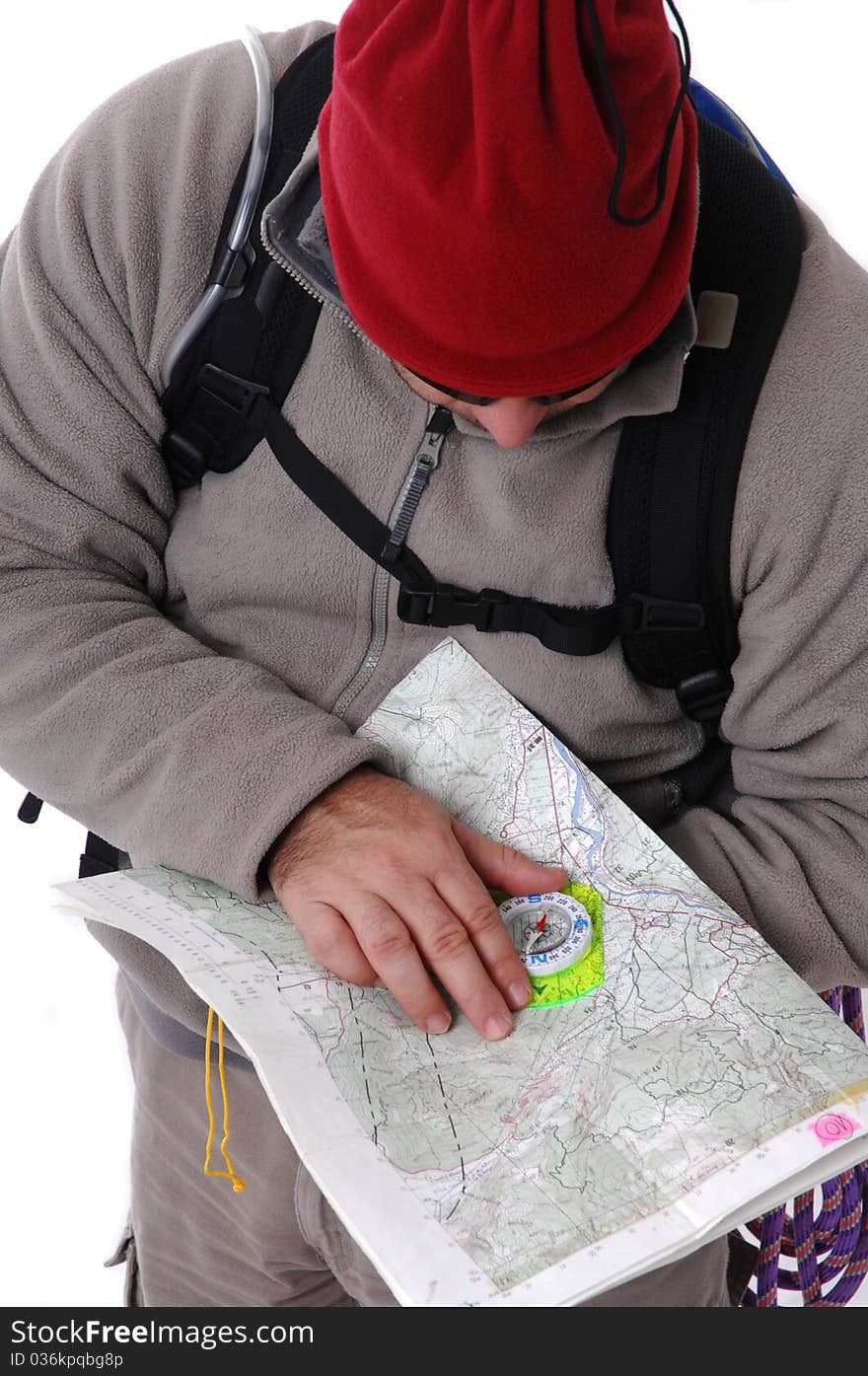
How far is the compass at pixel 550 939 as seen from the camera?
842mm

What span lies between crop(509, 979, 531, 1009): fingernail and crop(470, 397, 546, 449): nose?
0.35m

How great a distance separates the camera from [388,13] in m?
0.73

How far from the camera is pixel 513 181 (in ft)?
2.26

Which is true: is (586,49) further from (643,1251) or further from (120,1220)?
(120,1220)

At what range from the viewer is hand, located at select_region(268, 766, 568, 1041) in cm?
83

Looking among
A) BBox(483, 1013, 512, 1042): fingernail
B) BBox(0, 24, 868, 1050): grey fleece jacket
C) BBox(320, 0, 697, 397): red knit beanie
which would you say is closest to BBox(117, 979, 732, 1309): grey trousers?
BBox(0, 24, 868, 1050): grey fleece jacket

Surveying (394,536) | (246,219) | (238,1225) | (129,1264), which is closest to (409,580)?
(394,536)

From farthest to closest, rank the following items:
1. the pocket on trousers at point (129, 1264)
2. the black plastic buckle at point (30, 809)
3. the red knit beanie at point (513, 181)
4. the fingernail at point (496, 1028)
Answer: the pocket on trousers at point (129, 1264), the black plastic buckle at point (30, 809), the fingernail at point (496, 1028), the red knit beanie at point (513, 181)

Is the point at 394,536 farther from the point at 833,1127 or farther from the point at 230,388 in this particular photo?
the point at 833,1127

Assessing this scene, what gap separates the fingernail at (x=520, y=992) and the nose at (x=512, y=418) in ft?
1.14

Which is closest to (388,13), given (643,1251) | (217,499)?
(217,499)

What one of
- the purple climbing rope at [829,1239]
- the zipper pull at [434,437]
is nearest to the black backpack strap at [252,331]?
the zipper pull at [434,437]

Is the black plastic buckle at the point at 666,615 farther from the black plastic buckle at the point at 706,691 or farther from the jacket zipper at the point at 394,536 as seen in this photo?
the jacket zipper at the point at 394,536
